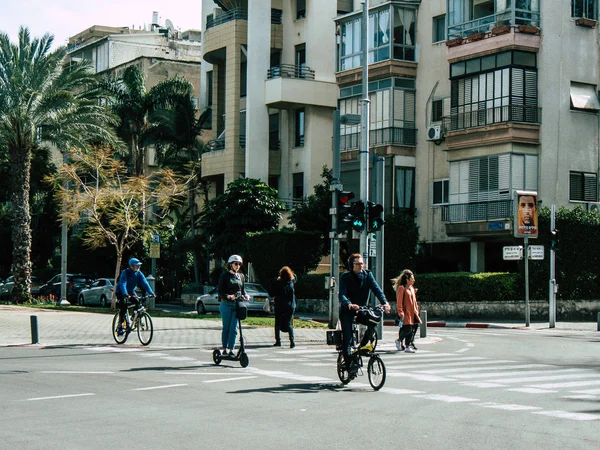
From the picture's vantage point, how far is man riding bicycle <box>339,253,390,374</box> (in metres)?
13.6

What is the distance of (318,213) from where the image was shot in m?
43.2

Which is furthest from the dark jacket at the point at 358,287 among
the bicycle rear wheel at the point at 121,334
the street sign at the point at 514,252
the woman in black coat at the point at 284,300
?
the street sign at the point at 514,252

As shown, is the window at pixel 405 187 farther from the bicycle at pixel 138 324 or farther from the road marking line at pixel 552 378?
the road marking line at pixel 552 378

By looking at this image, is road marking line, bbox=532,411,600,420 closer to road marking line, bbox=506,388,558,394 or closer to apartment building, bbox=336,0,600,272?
road marking line, bbox=506,388,558,394

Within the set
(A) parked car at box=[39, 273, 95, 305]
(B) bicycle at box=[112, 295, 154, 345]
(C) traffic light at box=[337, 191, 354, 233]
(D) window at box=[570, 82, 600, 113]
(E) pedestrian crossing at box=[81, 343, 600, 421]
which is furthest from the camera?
(A) parked car at box=[39, 273, 95, 305]

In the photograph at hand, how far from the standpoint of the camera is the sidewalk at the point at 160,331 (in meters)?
22.1

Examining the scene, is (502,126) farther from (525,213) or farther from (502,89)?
(525,213)

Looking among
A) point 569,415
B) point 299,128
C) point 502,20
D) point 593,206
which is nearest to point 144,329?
point 569,415

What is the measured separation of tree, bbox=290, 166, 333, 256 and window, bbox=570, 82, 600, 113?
421 inches

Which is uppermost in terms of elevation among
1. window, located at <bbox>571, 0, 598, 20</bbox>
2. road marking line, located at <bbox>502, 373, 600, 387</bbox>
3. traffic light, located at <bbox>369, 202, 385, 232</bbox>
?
window, located at <bbox>571, 0, 598, 20</bbox>

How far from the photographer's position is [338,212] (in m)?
23.3

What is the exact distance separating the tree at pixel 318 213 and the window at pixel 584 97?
10692 mm

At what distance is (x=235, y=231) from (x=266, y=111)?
26.0 ft

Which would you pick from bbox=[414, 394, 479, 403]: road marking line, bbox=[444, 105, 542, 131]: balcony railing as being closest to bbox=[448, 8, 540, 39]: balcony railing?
bbox=[444, 105, 542, 131]: balcony railing
